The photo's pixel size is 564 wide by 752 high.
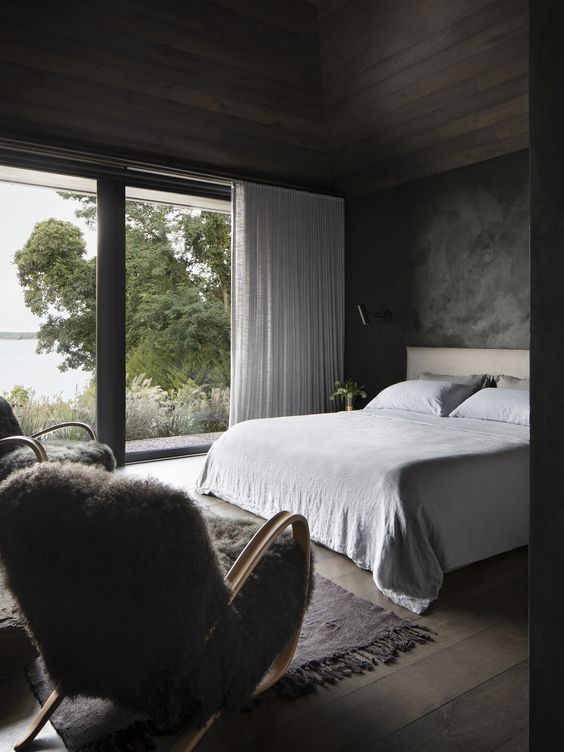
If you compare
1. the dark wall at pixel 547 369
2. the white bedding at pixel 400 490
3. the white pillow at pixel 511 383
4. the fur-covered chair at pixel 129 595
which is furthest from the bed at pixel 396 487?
the dark wall at pixel 547 369

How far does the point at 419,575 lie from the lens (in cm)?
267

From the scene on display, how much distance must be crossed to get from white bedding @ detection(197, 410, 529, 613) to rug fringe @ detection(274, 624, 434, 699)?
8.5 inches

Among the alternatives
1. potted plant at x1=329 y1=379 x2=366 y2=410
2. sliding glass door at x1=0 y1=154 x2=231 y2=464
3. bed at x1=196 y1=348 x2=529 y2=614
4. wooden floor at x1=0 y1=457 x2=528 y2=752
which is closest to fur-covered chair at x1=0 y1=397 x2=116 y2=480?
bed at x1=196 y1=348 x2=529 y2=614

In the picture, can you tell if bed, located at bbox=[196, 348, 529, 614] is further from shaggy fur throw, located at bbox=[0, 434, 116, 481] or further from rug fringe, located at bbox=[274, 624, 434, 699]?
shaggy fur throw, located at bbox=[0, 434, 116, 481]

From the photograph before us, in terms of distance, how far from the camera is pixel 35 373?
5395mm

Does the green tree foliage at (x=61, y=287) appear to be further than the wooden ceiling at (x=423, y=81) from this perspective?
Yes

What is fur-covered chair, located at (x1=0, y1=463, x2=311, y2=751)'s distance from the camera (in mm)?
1444

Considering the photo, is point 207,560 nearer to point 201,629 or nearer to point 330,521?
point 201,629

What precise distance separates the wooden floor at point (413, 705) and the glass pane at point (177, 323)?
13.5ft

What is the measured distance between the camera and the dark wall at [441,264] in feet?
15.8

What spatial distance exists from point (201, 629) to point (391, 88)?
4638 mm

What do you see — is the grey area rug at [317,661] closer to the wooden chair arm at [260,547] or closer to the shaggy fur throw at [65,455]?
the wooden chair arm at [260,547]

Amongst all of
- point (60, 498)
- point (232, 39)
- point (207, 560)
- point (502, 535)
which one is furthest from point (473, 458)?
point (232, 39)

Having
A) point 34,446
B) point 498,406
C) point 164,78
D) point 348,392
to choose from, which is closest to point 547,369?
point 34,446
